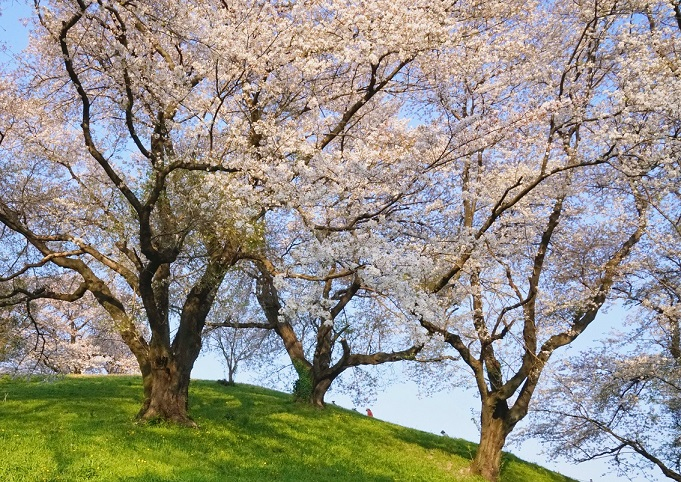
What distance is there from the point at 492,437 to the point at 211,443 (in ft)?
30.6

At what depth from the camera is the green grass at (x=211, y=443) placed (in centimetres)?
1479

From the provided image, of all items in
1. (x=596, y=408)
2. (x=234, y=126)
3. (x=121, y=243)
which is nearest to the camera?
(x=234, y=126)

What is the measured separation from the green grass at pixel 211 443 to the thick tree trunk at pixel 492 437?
26.7 inches

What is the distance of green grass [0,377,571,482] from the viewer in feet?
48.5

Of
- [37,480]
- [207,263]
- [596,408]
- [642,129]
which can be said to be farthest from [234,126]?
[596,408]

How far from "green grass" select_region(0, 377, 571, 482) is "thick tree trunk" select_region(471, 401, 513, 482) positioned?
0.68 metres

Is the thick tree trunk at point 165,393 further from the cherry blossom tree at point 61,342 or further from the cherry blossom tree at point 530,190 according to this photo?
the cherry blossom tree at point 530,190

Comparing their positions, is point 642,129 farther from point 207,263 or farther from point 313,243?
point 207,263

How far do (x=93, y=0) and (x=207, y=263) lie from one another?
7421mm

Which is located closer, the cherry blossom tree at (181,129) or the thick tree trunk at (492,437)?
the cherry blossom tree at (181,129)

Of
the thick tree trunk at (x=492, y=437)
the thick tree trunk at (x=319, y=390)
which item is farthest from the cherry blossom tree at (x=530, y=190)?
the thick tree trunk at (x=319, y=390)

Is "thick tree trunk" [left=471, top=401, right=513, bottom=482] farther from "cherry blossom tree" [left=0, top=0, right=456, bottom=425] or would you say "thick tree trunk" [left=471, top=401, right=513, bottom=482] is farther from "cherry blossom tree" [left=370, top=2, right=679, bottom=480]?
"cherry blossom tree" [left=0, top=0, right=456, bottom=425]

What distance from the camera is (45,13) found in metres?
15.8

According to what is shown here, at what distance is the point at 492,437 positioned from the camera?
71.4ft
